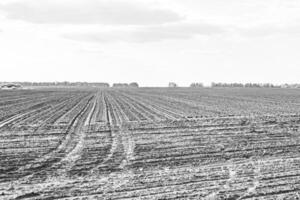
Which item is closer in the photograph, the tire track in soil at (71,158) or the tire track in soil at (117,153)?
the tire track in soil at (71,158)

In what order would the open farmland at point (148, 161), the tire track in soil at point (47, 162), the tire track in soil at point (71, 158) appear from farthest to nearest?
the tire track in soil at point (71, 158), the tire track in soil at point (47, 162), the open farmland at point (148, 161)

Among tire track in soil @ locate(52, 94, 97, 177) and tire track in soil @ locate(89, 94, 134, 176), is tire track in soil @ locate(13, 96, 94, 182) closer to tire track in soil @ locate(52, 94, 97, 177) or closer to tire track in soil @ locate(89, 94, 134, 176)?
tire track in soil @ locate(52, 94, 97, 177)

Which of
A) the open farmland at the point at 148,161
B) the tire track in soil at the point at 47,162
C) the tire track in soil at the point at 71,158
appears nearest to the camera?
the open farmland at the point at 148,161

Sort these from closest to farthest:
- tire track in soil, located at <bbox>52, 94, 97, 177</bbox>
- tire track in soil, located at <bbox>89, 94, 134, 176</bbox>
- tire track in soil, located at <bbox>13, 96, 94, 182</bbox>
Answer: tire track in soil, located at <bbox>13, 96, 94, 182</bbox>, tire track in soil, located at <bbox>52, 94, 97, 177</bbox>, tire track in soil, located at <bbox>89, 94, 134, 176</bbox>

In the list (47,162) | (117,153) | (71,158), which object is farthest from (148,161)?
(47,162)

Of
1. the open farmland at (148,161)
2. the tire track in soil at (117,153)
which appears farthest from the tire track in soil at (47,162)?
the tire track in soil at (117,153)

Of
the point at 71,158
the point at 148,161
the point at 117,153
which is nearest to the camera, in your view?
the point at 148,161

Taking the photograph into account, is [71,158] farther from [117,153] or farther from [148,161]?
[148,161]

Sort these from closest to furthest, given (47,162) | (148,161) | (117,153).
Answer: (47,162), (148,161), (117,153)

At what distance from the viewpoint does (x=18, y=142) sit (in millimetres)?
12281

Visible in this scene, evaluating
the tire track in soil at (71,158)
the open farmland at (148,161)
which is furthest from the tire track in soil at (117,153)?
the tire track in soil at (71,158)

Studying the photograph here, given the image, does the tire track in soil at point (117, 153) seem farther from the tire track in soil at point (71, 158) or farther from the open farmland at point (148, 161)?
the tire track in soil at point (71, 158)

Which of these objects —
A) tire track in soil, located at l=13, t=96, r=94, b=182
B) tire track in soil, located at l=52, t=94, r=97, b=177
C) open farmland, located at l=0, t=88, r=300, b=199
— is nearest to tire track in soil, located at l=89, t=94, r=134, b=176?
open farmland, located at l=0, t=88, r=300, b=199

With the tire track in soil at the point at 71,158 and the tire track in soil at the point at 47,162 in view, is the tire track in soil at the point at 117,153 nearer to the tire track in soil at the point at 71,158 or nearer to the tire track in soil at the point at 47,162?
the tire track in soil at the point at 71,158
